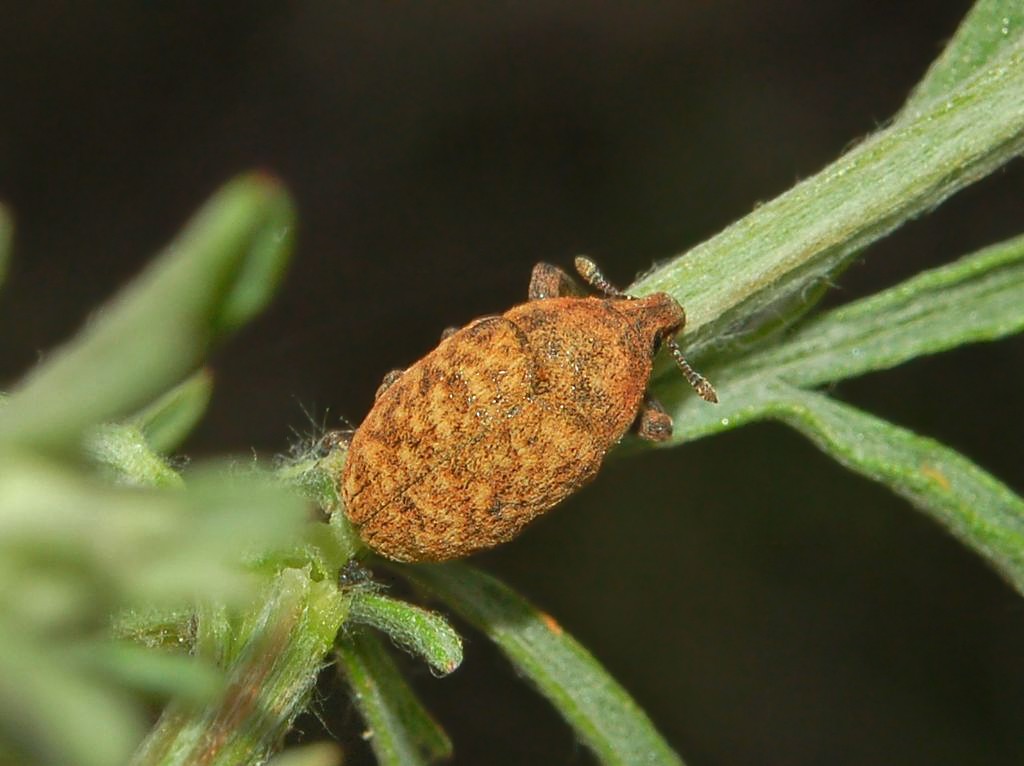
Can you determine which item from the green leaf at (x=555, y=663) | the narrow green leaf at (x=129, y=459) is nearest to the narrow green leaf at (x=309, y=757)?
the narrow green leaf at (x=129, y=459)

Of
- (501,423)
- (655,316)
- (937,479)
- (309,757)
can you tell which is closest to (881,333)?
(937,479)

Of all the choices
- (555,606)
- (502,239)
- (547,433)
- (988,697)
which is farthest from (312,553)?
(988,697)

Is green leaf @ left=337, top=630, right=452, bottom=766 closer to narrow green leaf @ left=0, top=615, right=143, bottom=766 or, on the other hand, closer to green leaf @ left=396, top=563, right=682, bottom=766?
green leaf @ left=396, top=563, right=682, bottom=766

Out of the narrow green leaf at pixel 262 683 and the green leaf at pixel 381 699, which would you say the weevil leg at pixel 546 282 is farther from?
the narrow green leaf at pixel 262 683

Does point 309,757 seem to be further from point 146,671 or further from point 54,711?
point 54,711

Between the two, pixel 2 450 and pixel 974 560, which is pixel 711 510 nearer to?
pixel 974 560

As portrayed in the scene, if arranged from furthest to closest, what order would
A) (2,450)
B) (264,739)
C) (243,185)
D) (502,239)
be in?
(502,239) → (264,739) → (243,185) → (2,450)
